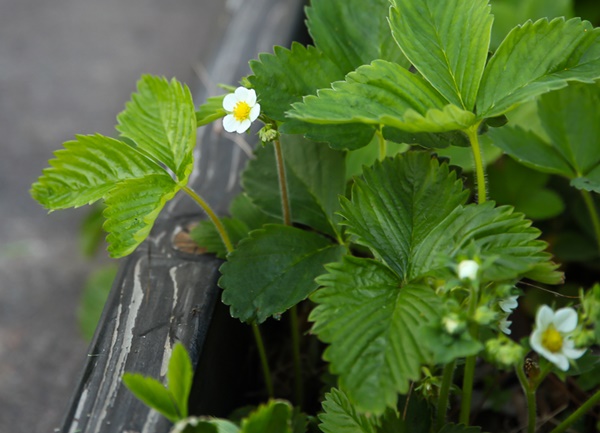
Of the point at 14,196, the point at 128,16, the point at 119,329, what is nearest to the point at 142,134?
the point at 119,329

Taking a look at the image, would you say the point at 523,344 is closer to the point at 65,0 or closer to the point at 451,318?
the point at 451,318

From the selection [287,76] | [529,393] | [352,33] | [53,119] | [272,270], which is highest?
[53,119]

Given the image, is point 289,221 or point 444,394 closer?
point 444,394

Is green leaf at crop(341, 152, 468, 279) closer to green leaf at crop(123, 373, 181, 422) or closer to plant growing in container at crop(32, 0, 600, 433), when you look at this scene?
plant growing in container at crop(32, 0, 600, 433)

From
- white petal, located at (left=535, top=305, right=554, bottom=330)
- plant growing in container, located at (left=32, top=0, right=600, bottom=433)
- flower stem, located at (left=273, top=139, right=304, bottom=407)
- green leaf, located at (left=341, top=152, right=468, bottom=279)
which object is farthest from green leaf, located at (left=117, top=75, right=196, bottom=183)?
white petal, located at (left=535, top=305, right=554, bottom=330)

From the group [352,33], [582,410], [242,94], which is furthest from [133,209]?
[582,410]

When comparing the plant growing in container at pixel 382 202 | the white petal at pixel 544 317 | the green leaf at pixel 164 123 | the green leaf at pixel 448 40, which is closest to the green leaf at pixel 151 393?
the plant growing in container at pixel 382 202

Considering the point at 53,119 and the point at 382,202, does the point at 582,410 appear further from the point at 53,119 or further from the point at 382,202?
the point at 53,119
